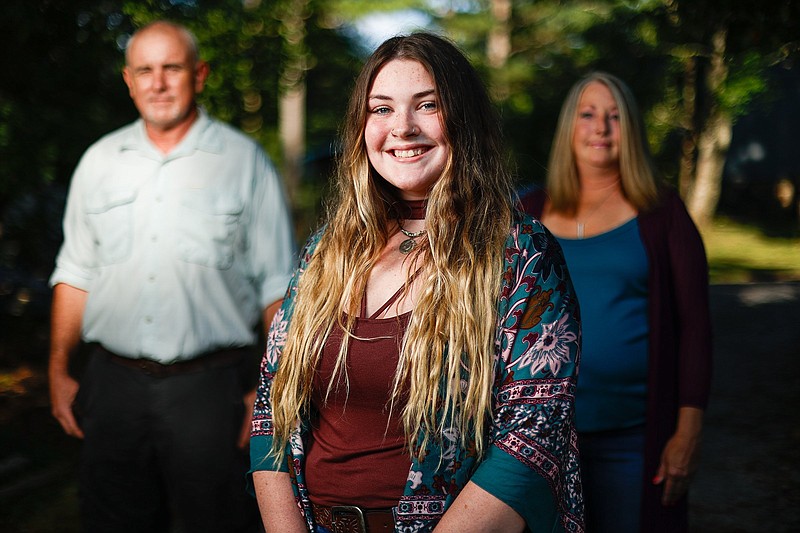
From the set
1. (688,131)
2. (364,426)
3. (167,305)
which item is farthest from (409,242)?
(688,131)

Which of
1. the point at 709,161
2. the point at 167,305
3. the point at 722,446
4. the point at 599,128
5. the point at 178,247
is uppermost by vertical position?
the point at 709,161

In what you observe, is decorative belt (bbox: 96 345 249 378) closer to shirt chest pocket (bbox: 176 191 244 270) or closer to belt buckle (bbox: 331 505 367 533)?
shirt chest pocket (bbox: 176 191 244 270)

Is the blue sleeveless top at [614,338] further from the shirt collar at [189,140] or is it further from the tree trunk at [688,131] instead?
the tree trunk at [688,131]

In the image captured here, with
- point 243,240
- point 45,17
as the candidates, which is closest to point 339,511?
point 243,240

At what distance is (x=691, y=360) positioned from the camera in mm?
3010

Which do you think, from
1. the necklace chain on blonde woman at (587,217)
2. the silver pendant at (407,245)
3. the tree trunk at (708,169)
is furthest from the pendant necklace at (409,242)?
the tree trunk at (708,169)

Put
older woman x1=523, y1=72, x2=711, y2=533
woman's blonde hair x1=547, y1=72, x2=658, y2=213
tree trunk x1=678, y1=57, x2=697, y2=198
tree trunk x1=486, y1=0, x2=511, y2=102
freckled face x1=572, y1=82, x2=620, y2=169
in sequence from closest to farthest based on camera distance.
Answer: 1. older woman x1=523, y1=72, x2=711, y2=533
2. woman's blonde hair x1=547, y1=72, x2=658, y2=213
3. freckled face x1=572, y1=82, x2=620, y2=169
4. tree trunk x1=678, y1=57, x2=697, y2=198
5. tree trunk x1=486, y1=0, x2=511, y2=102

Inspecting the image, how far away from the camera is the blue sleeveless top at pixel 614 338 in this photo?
2.96 metres

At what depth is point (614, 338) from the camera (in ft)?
9.84

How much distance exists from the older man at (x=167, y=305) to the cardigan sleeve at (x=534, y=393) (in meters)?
1.55

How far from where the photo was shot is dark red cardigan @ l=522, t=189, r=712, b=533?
2.98m

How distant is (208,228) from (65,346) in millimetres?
728

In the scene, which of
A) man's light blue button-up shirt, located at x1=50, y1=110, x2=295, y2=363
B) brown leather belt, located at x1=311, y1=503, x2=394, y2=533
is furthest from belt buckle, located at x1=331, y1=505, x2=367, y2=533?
man's light blue button-up shirt, located at x1=50, y1=110, x2=295, y2=363

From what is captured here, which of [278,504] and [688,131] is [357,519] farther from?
[688,131]
